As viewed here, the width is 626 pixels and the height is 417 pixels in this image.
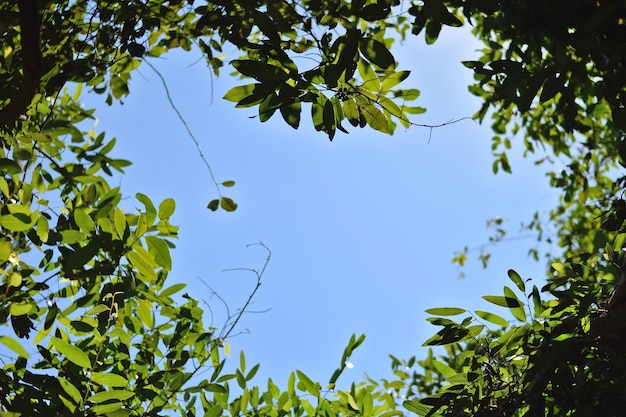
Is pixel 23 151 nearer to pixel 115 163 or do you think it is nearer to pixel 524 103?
pixel 115 163

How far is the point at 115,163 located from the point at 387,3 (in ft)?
5.22

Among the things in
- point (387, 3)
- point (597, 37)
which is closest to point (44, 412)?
point (387, 3)

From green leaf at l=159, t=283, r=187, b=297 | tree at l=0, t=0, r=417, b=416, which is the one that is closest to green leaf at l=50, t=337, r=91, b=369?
tree at l=0, t=0, r=417, b=416

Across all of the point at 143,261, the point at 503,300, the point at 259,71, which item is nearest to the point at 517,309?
the point at 503,300

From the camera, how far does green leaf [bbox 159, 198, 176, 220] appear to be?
1728 millimetres

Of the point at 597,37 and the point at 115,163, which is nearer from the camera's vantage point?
the point at 597,37

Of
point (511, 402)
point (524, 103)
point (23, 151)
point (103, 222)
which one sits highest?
point (23, 151)

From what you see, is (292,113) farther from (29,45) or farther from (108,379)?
(108,379)

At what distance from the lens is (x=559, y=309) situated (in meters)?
1.50

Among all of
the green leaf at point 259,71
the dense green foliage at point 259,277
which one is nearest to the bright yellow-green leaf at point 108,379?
the dense green foliage at point 259,277

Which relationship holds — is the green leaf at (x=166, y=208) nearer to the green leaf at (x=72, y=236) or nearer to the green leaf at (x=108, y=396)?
the green leaf at (x=72, y=236)

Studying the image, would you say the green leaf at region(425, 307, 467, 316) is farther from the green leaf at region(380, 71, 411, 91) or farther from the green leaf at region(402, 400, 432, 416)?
the green leaf at region(380, 71, 411, 91)

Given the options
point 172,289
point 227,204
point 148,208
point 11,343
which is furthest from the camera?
point 227,204

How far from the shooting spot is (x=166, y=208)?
5.68 ft
